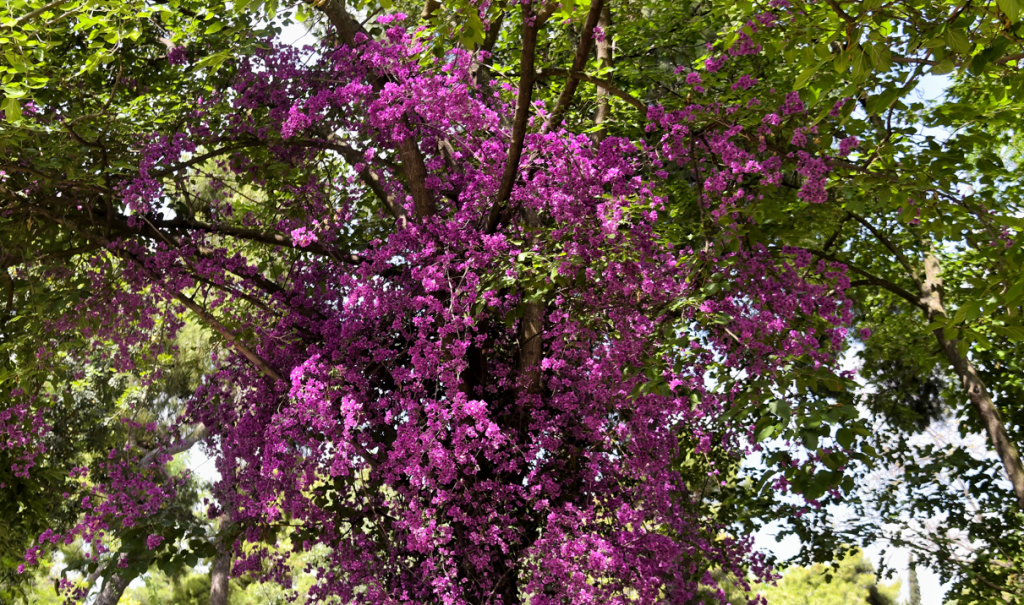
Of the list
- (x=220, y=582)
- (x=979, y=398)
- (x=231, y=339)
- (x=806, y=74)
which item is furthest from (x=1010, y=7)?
(x=220, y=582)

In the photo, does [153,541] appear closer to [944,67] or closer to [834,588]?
[944,67]

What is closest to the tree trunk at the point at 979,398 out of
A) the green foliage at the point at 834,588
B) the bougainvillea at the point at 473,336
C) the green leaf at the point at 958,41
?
the bougainvillea at the point at 473,336

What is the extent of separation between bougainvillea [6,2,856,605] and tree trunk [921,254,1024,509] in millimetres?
2773

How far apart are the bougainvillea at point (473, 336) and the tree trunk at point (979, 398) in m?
2.77

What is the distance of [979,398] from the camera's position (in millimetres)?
7305

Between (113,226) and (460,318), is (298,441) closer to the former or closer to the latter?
(460,318)

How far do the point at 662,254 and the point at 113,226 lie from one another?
13.8 feet

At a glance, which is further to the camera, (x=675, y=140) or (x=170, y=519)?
(x=170, y=519)

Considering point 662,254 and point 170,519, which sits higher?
point 662,254

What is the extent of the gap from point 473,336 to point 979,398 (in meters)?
5.05

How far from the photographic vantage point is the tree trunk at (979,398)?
7.09m

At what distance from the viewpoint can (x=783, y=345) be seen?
3889 mm

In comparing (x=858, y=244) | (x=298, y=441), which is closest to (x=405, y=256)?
(x=298, y=441)

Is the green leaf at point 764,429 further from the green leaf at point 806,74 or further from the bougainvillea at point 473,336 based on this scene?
the green leaf at point 806,74
